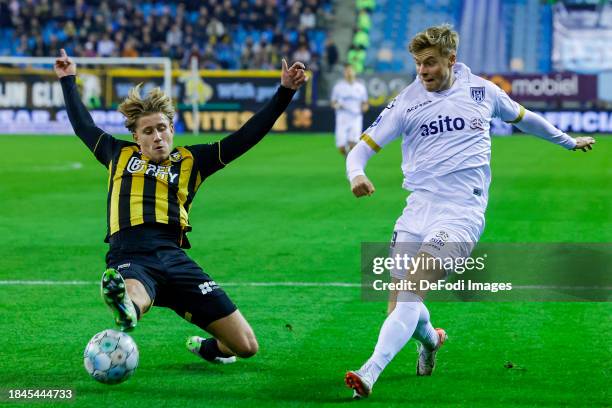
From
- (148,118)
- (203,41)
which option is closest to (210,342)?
(148,118)

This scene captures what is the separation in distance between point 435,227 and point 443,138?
573mm

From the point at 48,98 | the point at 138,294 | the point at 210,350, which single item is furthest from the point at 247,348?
the point at 48,98

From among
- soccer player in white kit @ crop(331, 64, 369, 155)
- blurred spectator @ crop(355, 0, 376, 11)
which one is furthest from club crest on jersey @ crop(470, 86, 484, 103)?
blurred spectator @ crop(355, 0, 376, 11)

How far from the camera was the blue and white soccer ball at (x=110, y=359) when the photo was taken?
609 cm

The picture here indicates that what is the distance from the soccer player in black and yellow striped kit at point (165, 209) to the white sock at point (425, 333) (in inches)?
39.9

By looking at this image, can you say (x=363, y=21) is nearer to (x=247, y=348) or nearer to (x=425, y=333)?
(x=247, y=348)

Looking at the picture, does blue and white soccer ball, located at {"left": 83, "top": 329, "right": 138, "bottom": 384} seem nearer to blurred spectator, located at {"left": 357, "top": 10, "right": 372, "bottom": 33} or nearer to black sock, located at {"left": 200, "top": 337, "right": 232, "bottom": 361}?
black sock, located at {"left": 200, "top": 337, "right": 232, "bottom": 361}

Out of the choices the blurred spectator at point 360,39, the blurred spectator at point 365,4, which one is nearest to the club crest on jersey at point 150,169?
the blurred spectator at point 360,39

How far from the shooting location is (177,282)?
666 cm

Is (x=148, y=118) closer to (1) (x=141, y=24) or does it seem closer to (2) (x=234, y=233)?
(2) (x=234, y=233)

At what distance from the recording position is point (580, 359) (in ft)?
23.6

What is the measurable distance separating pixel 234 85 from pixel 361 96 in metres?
9.61

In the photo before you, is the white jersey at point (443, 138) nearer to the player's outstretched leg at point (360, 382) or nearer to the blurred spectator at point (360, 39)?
the player's outstretched leg at point (360, 382)

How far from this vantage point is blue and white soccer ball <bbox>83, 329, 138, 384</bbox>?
609 cm
